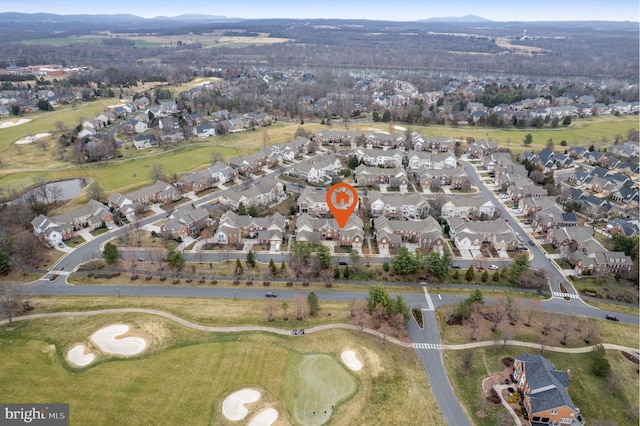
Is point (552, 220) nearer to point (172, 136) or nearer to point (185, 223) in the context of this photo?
point (185, 223)

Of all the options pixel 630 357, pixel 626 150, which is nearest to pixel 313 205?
pixel 630 357

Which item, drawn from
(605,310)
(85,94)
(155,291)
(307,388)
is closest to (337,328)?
(307,388)

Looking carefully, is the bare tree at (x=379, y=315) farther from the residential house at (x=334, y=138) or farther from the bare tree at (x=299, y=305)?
the residential house at (x=334, y=138)

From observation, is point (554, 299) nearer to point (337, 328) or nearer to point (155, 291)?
point (337, 328)

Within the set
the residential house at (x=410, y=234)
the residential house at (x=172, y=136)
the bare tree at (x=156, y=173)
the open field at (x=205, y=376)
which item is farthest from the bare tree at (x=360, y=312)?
the residential house at (x=172, y=136)

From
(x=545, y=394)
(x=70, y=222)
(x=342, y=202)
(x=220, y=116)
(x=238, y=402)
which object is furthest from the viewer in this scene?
(x=220, y=116)
